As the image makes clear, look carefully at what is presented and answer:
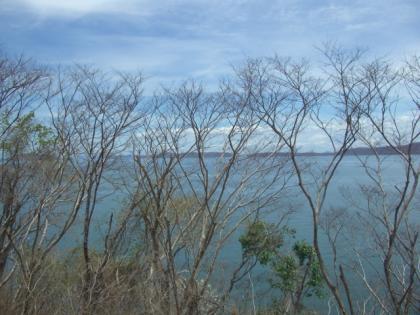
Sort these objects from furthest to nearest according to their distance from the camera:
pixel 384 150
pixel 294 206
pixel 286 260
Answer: pixel 294 206
pixel 286 260
pixel 384 150

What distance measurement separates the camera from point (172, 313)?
1059 cm

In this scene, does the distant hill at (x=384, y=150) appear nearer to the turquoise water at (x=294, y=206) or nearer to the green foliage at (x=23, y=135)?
the turquoise water at (x=294, y=206)

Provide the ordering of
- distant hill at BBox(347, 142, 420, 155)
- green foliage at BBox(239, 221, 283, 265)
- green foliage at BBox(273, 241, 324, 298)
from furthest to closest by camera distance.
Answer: green foliage at BBox(239, 221, 283, 265) < green foliage at BBox(273, 241, 324, 298) < distant hill at BBox(347, 142, 420, 155)

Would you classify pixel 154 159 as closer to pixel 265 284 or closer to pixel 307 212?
pixel 265 284

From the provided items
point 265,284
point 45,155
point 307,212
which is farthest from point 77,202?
point 307,212

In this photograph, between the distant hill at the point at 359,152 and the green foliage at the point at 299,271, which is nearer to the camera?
the distant hill at the point at 359,152

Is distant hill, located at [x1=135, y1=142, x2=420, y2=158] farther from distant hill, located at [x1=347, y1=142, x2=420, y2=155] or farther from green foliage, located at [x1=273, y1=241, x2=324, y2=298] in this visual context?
green foliage, located at [x1=273, y1=241, x2=324, y2=298]

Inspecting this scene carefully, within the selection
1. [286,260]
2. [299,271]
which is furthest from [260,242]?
[299,271]

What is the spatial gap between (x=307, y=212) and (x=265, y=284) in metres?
7.39

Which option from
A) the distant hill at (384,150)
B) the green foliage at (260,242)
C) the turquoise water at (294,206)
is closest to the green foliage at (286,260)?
the green foliage at (260,242)

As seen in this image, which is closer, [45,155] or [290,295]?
[45,155]

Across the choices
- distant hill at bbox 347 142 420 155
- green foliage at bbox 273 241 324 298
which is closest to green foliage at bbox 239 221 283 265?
green foliage at bbox 273 241 324 298

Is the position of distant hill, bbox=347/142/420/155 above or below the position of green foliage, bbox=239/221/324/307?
above

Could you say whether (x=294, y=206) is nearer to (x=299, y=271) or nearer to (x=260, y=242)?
(x=260, y=242)
